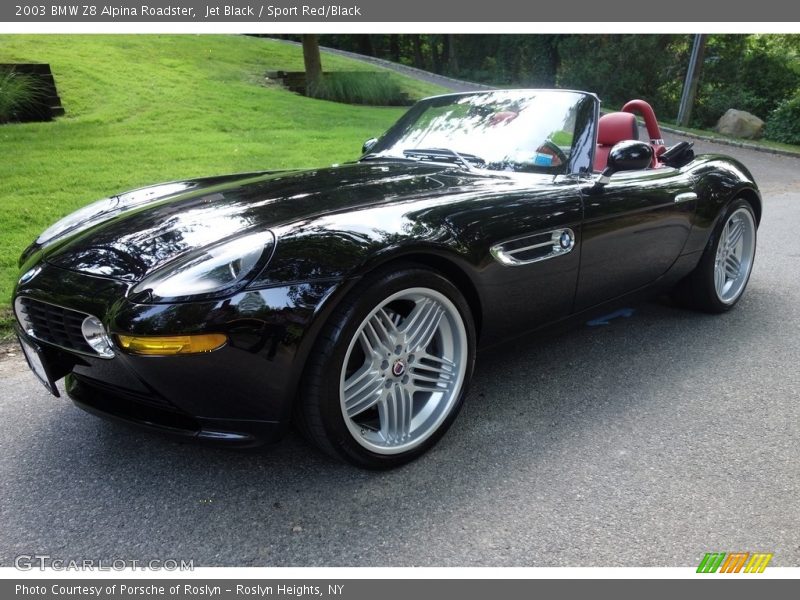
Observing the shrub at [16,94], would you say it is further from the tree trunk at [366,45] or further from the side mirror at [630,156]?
the tree trunk at [366,45]

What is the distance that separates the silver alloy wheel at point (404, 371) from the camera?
2078 mm

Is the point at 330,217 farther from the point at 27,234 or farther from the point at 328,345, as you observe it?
the point at 27,234

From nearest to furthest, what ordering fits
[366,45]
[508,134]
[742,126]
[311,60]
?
[508,134] < [311,60] < [742,126] < [366,45]

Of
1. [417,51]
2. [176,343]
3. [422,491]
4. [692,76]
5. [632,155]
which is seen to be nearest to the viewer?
[176,343]

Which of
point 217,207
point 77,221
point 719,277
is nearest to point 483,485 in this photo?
point 217,207

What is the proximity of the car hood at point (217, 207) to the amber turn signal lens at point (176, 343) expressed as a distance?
24 cm

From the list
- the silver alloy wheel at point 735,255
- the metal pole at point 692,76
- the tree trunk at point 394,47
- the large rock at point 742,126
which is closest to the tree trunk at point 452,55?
the tree trunk at point 394,47

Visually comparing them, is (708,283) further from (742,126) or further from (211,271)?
(742,126)

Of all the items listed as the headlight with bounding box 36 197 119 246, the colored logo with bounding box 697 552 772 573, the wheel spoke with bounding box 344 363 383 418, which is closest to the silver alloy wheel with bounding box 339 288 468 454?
the wheel spoke with bounding box 344 363 383 418

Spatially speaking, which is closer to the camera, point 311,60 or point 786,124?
point 311,60

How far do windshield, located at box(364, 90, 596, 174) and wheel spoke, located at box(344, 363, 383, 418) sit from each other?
4.04 feet

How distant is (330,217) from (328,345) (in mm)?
454

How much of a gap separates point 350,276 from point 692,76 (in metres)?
17.0

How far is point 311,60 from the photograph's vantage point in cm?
1381
